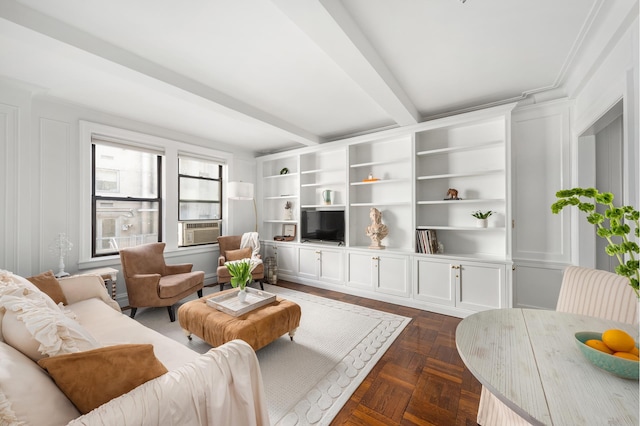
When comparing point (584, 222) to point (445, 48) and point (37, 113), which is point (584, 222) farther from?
point (37, 113)

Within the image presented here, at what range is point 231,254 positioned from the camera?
4156mm

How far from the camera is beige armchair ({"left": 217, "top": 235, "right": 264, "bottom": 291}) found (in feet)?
12.2

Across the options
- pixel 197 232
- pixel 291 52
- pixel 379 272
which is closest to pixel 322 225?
pixel 379 272

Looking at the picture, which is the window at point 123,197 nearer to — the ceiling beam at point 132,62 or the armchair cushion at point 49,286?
the armchair cushion at point 49,286

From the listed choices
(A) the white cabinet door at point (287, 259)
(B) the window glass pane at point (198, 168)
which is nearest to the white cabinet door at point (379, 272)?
(A) the white cabinet door at point (287, 259)

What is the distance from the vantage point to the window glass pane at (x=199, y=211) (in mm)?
4301

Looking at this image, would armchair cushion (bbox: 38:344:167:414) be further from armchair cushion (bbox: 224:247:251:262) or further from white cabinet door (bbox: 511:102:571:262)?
white cabinet door (bbox: 511:102:571:262)

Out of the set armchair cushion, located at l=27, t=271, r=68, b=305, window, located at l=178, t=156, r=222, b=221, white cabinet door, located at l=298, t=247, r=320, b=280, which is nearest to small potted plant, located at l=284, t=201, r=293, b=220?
white cabinet door, located at l=298, t=247, r=320, b=280

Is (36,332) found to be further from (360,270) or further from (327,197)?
(327,197)

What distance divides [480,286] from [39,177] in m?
5.15

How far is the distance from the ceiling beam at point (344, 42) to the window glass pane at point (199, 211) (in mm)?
3470

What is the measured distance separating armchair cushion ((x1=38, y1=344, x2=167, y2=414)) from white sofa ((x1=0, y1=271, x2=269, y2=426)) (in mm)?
19

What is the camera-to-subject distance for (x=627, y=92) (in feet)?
5.27

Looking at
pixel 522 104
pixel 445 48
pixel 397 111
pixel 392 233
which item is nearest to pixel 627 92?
pixel 445 48
